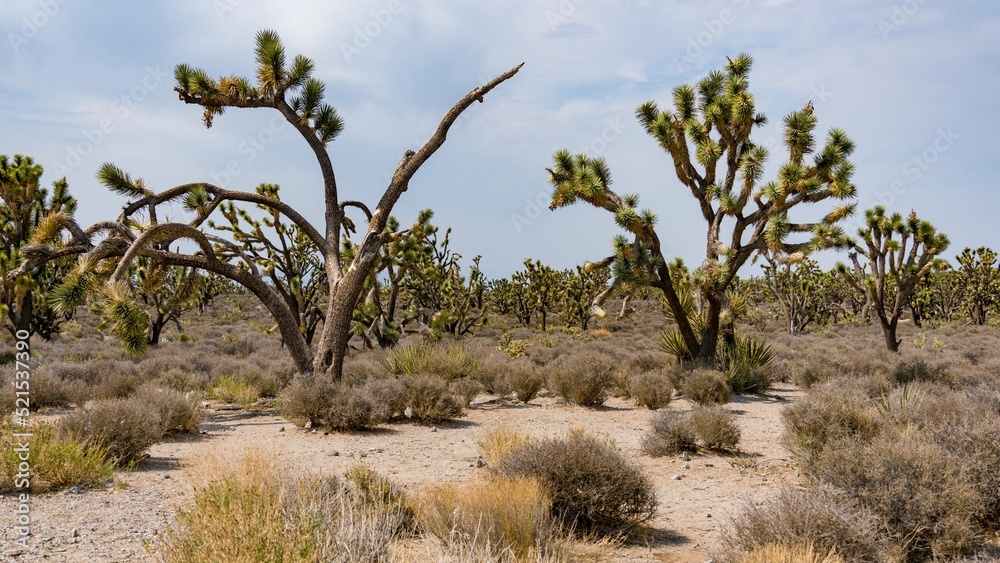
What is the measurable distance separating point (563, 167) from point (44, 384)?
1224 cm

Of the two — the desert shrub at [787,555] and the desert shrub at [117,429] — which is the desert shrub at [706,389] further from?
the desert shrub at [117,429]

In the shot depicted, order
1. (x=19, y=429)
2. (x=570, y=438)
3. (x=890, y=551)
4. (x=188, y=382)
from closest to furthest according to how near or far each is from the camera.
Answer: (x=890, y=551) → (x=570, y=438) → (x=19, y=429) → (x=188, y=382)

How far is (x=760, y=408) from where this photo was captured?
1406 cm

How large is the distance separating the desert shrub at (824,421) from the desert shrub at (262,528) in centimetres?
533

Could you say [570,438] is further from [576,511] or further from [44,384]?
[44,384]

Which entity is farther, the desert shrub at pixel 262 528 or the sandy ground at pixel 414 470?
the sandy ground at pixel 414 470

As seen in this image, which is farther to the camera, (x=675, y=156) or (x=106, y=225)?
(x=675, y=156)

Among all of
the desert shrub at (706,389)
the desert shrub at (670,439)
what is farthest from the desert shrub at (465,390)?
the desert shrub at (670,439)

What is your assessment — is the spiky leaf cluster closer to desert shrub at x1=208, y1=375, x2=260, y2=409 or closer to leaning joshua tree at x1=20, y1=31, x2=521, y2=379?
leaning joshua tree at x1=20, y1=31, x2=521, y2=379

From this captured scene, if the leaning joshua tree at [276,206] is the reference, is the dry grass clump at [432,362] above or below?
below

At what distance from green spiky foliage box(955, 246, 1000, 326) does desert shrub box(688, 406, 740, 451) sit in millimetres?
43851

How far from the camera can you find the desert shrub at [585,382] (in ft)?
45.9

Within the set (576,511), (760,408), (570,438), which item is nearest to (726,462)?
(570,438)

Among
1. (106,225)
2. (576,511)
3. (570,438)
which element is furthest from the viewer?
(106,225)
